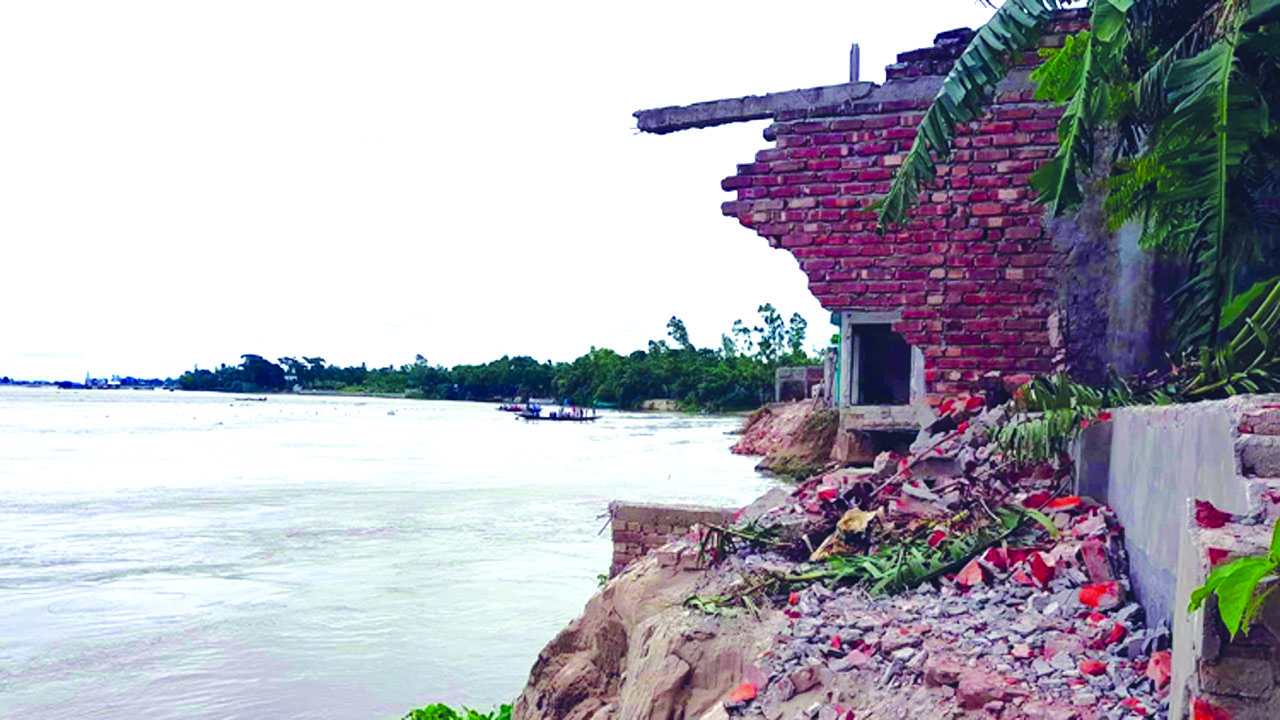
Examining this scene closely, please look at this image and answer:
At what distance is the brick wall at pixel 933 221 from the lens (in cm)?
657

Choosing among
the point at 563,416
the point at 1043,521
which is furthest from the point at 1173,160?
the point at 563,416

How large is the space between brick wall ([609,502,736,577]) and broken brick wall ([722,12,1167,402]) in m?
2.00

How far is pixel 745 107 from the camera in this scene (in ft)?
23.5

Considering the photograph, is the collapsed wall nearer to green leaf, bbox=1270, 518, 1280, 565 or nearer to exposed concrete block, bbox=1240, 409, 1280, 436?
exposed concrete block, bbox=1240, 409, 1280, 436

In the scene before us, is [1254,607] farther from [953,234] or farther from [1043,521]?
[953,234]

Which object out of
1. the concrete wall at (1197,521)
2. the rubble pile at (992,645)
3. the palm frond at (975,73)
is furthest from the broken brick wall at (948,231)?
the concrete wall at (1197,521)

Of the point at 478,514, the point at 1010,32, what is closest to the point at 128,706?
the point at 1010,32

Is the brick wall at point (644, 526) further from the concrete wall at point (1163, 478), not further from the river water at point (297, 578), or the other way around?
the concrete wall at point (1163, 478)

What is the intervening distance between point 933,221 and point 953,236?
0.17 meters

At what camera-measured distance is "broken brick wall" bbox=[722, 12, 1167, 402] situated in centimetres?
649

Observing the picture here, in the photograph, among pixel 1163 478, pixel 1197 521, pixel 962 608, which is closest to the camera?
pixel 1197 521

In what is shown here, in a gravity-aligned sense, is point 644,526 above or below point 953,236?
below

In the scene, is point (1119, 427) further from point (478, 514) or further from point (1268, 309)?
point (478, 514)

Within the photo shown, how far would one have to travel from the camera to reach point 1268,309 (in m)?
4.78
